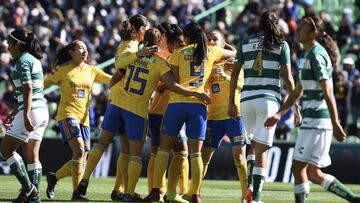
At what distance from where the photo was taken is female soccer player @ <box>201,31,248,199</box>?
45.9 ft

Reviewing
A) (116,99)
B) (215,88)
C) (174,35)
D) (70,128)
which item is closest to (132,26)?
(174,35)

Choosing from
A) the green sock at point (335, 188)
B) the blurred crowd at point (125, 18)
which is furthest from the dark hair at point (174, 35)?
the blurred crowd at point (125, 18)

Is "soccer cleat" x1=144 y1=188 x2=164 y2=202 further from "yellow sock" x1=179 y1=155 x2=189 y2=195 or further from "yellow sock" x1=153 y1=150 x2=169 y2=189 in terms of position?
"yellow sock" x1=179 y1=155 x2=189 y2=195

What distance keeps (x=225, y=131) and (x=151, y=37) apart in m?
1.64

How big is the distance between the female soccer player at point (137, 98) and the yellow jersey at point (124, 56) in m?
0.08

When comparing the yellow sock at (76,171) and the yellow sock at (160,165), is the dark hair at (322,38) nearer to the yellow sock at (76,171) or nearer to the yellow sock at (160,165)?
the yellow sock at (160,165)

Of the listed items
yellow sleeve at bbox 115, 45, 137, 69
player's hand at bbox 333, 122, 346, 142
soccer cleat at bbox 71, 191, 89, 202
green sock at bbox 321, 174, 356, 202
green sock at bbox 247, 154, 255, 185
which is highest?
yellow sleeve at bbox 115, 45, 137, 69

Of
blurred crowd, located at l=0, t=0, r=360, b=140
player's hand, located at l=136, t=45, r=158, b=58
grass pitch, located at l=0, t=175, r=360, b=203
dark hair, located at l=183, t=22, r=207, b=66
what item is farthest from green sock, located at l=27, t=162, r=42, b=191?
blurred crowd, located at l=0, t=0, r=360, b=140

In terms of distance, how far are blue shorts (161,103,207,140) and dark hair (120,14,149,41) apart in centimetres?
142

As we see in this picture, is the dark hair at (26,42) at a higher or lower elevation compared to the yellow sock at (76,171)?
higher

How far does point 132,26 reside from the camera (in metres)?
14.4

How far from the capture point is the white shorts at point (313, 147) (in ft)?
37.1

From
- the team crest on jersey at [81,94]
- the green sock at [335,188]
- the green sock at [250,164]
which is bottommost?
the green sock at [335,188]

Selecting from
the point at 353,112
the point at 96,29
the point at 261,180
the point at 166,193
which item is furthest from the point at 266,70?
the point at 96,29
